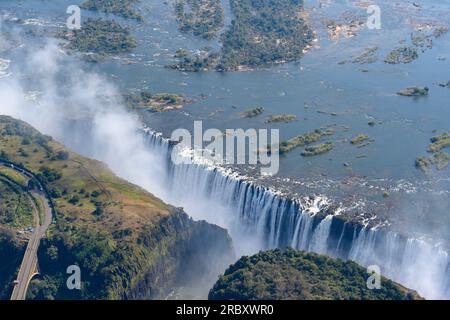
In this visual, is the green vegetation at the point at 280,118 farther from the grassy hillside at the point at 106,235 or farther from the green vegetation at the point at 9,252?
the green vegetation at the point at 9,252

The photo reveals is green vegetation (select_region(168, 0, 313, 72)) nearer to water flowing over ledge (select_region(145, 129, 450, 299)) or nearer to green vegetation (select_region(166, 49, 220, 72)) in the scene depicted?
green vegetation (select_region(166, 49, 220, 72))

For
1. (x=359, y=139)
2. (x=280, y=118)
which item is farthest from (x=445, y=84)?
(x=280, y=118)

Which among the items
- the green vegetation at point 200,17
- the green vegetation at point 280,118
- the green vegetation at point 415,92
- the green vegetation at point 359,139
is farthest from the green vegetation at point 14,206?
the green vegetation at point 200,17

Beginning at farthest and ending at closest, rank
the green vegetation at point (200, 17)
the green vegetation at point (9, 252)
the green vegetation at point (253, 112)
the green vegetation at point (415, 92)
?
the green vegetation at point (200, 17), the green vegetation at point (415, 92), the green vegetation at point (253, 112), the green vegetation at point (9, 252)
